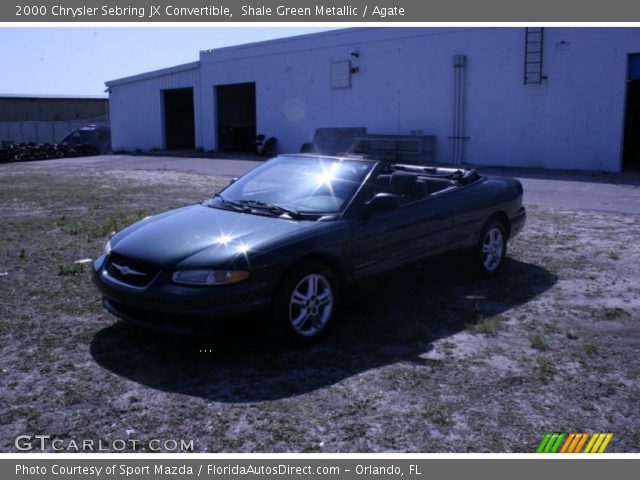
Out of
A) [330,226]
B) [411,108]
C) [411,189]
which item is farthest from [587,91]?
[330,226]

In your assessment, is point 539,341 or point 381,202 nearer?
point 539,341

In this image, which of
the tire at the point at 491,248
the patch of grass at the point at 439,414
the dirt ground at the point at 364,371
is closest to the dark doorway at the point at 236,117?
the dirt ground at the point at 364,371

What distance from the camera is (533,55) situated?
758 inches

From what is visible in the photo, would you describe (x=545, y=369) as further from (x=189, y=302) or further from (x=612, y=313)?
(x=189, y=302)

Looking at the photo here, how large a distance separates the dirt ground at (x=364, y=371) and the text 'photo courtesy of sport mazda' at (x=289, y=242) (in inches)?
10.7

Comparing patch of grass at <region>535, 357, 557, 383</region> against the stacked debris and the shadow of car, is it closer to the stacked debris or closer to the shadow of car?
the shadow of car

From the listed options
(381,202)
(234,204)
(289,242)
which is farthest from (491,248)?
(289,242)

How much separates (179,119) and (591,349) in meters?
33.8

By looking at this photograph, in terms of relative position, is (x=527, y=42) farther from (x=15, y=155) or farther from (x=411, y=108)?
(x=15, y=155)

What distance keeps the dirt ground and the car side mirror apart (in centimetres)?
80

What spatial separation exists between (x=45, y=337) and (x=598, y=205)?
10274 millimetres

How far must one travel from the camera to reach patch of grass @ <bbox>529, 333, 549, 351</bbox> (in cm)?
490

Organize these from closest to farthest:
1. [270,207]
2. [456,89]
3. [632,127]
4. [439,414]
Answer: [439,414]
[270,207]
[456,89]
[632,127]

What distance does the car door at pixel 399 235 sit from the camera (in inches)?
209
